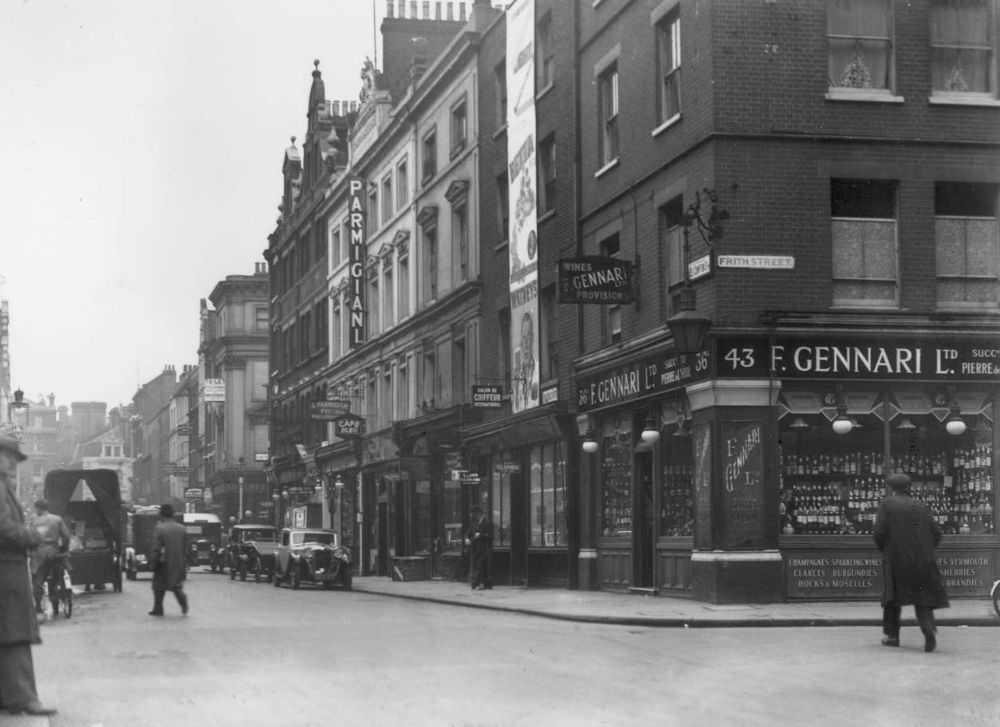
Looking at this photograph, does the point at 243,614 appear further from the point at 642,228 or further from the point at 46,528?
the point at 642,228

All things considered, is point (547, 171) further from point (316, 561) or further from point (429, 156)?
point (429, 156)

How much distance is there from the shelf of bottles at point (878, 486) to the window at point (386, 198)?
27.2 metres

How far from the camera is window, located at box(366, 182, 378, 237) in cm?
5126

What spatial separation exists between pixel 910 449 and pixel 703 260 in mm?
4261

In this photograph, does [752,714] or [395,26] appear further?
[395,26]

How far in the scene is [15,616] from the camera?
986 cm

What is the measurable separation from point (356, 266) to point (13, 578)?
4242 centimetres

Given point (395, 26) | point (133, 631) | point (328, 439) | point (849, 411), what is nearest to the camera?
point (133, 631)

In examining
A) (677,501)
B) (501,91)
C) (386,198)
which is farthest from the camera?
(386,198)

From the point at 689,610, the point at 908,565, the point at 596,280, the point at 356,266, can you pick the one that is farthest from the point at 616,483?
the point at 356,266

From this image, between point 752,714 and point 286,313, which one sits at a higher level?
point 286,313

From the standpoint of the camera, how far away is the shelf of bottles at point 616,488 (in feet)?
92.8

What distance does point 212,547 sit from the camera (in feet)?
202

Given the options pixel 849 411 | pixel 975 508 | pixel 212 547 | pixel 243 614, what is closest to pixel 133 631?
pixel 243 614
